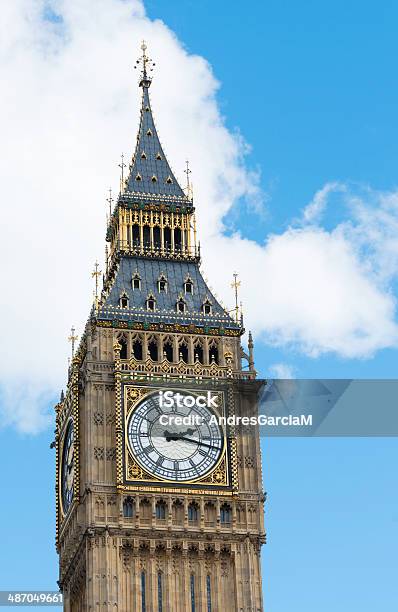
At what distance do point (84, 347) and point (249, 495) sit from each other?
439 inches

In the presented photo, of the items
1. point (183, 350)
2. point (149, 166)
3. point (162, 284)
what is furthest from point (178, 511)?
point (149, 166)

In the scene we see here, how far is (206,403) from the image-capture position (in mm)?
93438

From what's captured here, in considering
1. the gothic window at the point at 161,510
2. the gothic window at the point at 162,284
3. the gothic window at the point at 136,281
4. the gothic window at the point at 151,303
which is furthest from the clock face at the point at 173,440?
the gothic window at the point at 136,281

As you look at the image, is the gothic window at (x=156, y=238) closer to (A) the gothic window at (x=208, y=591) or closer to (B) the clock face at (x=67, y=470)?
(B) the clock face at (x=67, y=470)

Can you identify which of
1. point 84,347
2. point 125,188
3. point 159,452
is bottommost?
point 159,452

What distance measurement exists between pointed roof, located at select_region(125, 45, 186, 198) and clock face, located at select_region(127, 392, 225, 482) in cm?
1413

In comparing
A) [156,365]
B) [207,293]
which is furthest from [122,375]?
[207,293]

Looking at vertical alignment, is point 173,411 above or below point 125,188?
below

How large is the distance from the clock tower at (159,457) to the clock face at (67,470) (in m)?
0.10

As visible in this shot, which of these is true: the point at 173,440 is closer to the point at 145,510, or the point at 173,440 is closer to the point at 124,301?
the point at 145,510

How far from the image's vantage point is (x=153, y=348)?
313 feet

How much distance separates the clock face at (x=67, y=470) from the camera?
9406 cm

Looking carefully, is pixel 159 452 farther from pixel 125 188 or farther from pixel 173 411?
pixel 125 188

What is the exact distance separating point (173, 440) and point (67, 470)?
6.35 meters
